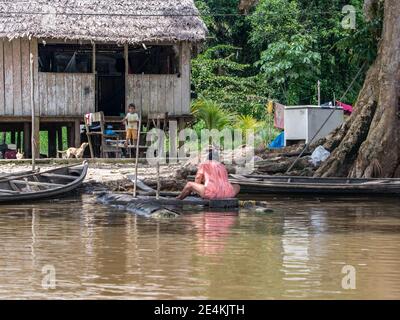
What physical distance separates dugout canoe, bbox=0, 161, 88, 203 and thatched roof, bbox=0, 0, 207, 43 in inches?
178

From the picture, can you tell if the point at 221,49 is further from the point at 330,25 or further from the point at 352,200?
the point at 352,200

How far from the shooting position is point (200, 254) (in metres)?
10.4

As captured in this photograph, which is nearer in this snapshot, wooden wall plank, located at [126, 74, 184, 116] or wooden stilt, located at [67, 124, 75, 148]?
wooden wall plank, located at [126, 74, 184, 116]

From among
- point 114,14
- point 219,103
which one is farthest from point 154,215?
point 219,103

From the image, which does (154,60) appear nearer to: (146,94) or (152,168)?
(146,94)

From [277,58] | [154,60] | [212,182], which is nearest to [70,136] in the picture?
[154,60]

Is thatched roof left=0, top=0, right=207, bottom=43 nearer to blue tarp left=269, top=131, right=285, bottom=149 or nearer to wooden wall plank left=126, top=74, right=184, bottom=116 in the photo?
wooden wall plank left=126, top=74, right=184, bottom=116

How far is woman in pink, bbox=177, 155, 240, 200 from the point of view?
1439 cm

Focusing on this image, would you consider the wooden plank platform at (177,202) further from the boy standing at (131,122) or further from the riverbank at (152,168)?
the boy standing at (131,122)

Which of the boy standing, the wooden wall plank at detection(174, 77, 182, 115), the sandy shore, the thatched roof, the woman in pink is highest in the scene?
the thatched roof

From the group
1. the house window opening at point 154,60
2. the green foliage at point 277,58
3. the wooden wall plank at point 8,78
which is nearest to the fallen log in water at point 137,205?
the wooden wall plank at point 8,78

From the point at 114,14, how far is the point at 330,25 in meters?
8.36

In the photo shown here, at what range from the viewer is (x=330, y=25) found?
2778 cm

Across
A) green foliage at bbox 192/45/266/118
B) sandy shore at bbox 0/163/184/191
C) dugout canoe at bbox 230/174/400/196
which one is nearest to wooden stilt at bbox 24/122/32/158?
sandy shore at bbox 0/163/184/191
